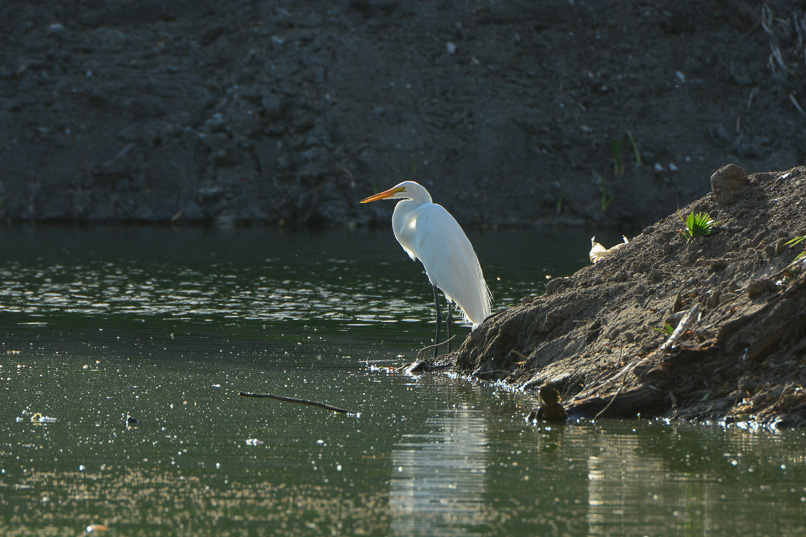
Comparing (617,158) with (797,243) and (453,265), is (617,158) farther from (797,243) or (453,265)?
(797,243)

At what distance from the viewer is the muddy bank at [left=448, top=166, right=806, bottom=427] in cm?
776

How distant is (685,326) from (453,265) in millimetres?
3862

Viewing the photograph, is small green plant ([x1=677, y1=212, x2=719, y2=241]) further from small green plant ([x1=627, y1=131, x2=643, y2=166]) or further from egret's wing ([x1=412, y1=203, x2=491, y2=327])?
small green plant ([x1=627, y1=131, x2=643, y2=166])

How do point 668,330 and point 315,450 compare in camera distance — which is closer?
point 315,450

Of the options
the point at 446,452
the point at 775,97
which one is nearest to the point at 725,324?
the point at 446,452

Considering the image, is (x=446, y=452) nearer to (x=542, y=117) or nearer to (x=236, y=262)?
(x=236, y=262)

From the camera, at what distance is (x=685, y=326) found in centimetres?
829

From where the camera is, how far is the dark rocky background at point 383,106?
32.2m

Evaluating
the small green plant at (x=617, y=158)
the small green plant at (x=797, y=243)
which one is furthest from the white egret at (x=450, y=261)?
the small green plant at (x=617, y=158)

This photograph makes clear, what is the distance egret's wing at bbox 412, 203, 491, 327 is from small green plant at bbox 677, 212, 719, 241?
2440mm

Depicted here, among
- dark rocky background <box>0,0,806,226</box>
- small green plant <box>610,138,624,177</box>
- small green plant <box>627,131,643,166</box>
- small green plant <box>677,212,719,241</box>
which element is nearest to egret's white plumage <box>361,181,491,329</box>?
small green plant <box>677,212,719,241</box>

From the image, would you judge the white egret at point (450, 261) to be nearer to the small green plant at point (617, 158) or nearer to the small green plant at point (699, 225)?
the small green plant at point (699, 225)

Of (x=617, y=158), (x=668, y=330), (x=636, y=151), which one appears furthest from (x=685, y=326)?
(x=636, y=151)

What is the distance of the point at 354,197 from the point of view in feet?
104
